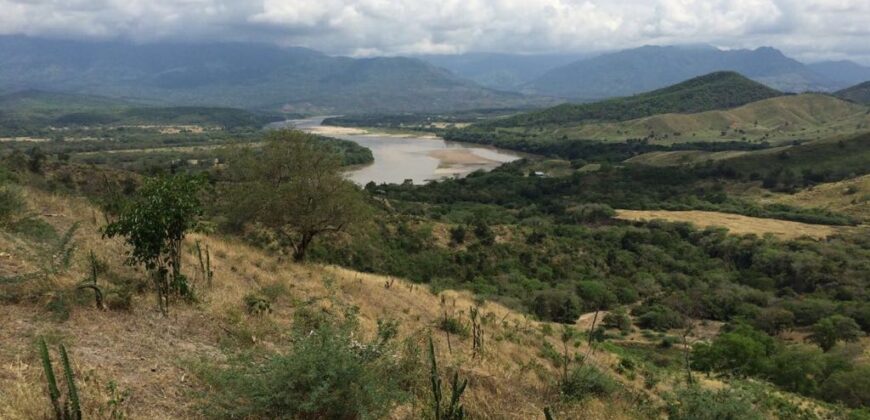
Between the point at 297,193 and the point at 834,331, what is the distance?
38.3m

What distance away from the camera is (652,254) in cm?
6228

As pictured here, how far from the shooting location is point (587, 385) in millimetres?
10617

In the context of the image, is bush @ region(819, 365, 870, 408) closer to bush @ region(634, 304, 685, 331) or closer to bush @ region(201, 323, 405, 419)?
bush @ region(634, 304, 685, 331)

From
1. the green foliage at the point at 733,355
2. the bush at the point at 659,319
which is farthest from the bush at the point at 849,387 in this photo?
the bush at the point at 659,319

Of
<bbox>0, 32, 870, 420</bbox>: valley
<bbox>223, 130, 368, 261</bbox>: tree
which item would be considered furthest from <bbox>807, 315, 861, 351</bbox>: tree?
<bbox>223, 130, 368, 261</bbox>: tree

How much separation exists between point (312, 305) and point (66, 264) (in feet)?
16.5

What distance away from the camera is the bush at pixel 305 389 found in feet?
22.4

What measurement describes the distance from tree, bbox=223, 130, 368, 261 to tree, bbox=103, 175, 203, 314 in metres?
9.97

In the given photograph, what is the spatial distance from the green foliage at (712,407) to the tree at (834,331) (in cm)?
3532

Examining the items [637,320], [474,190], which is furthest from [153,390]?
[474,190]

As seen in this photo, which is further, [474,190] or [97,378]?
[474,190]

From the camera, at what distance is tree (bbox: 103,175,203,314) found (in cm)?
1009

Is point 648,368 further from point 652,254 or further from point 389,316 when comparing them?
point 652,254

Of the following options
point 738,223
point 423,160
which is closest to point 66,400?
point 738,223
